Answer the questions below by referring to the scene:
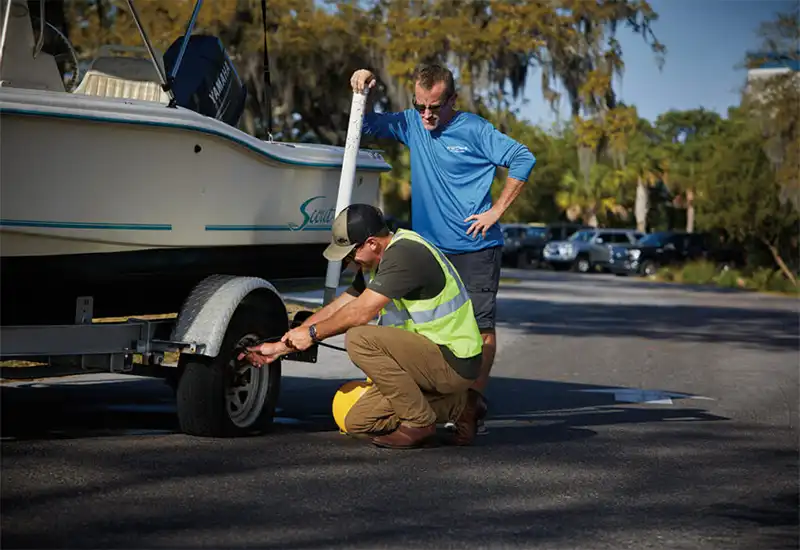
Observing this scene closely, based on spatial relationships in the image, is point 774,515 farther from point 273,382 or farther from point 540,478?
point 273,382

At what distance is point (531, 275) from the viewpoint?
47.2m

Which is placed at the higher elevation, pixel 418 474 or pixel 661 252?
pixel 661 252

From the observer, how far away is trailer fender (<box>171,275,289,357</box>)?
8.55m

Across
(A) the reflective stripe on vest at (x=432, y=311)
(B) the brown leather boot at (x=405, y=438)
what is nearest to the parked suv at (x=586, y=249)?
(A) the reflective stripe on vest at (x=432, y=311)

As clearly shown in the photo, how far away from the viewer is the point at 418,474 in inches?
304

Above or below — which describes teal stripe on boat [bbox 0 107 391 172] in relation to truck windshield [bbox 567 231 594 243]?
above

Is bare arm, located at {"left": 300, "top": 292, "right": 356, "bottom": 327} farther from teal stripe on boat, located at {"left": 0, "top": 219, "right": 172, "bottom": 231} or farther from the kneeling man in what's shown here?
teal stripe on boat, located at {"left": 0, "top": 219, "right": 172, "bottom": 231}

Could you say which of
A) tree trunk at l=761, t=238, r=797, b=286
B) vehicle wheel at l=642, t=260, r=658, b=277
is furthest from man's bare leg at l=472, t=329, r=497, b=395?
vehicle wheel at l=642, t=260, r=658, b=277

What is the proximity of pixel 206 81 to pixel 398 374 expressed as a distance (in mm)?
2556

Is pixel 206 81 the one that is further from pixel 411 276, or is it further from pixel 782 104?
pixel 782 104

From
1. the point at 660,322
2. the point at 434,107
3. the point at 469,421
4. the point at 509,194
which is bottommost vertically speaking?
the point at 660,322

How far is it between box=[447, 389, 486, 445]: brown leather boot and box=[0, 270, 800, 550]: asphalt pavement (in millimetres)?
155

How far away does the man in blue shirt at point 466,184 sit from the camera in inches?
372

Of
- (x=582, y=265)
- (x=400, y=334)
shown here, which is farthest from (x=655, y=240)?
(x=400, y=334)
